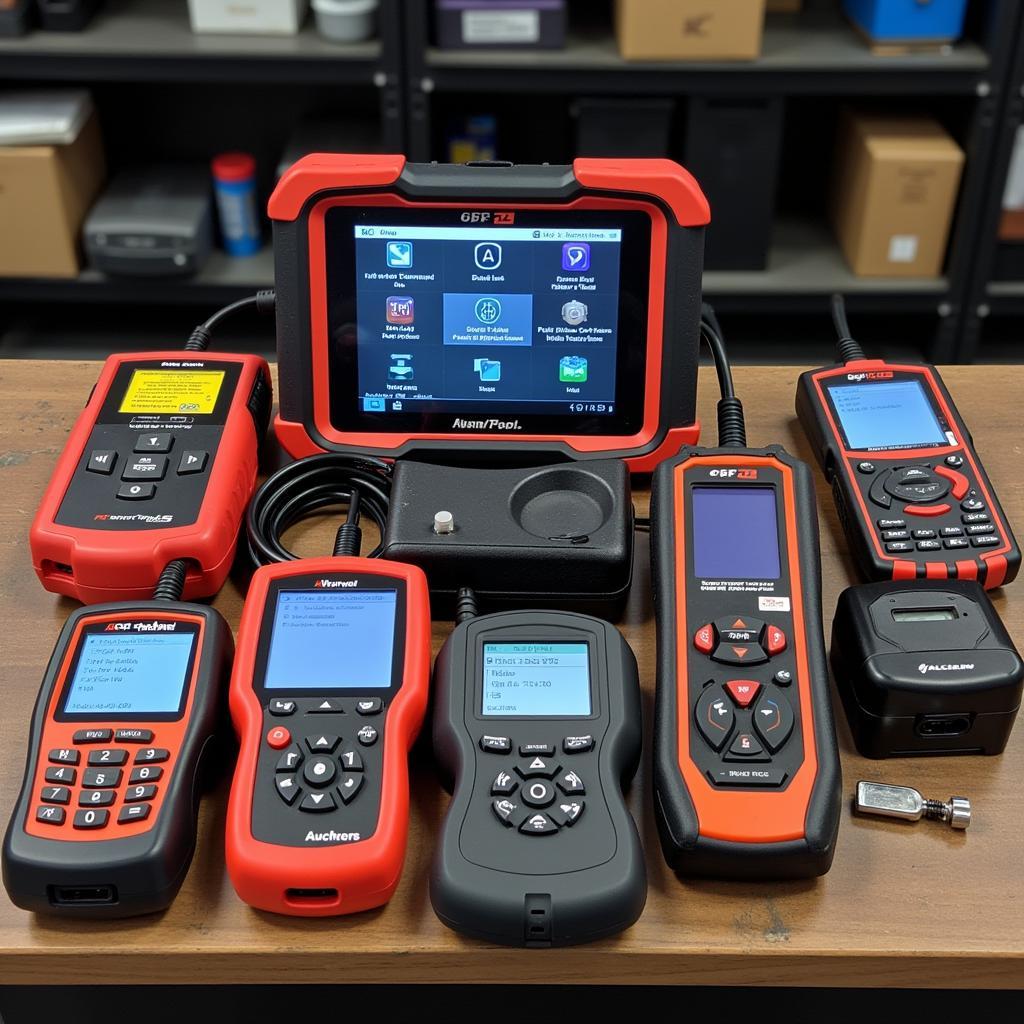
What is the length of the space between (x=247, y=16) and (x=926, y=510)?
4.71 feet

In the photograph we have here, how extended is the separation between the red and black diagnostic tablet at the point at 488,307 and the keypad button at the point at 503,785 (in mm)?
322

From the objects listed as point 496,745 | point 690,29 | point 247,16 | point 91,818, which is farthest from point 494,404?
point 247,16

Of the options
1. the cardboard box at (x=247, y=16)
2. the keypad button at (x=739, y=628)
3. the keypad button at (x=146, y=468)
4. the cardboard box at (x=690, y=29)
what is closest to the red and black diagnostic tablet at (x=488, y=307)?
the keypad button at (x=146, y=468)

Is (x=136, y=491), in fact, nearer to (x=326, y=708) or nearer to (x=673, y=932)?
(x=326, y=708)

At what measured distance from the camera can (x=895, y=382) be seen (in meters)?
1.00

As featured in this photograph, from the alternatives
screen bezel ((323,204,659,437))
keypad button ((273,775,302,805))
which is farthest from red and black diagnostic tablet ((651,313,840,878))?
keypad button ((273,775,302,805))

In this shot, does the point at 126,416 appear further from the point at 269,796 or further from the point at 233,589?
the point at 269,796

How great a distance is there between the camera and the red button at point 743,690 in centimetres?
75

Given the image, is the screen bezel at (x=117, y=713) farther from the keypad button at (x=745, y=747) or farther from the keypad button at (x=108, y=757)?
the keypad button at (x=745, y=747)

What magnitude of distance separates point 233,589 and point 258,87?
1.57 metres

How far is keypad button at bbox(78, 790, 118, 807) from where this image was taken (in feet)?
2.28

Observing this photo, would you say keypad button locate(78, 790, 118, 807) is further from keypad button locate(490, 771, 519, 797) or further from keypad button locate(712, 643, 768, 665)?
keypad button locate(712, 643, 768, 665)

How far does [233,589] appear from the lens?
92cm

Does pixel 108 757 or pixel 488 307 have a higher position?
pixel 488 307
